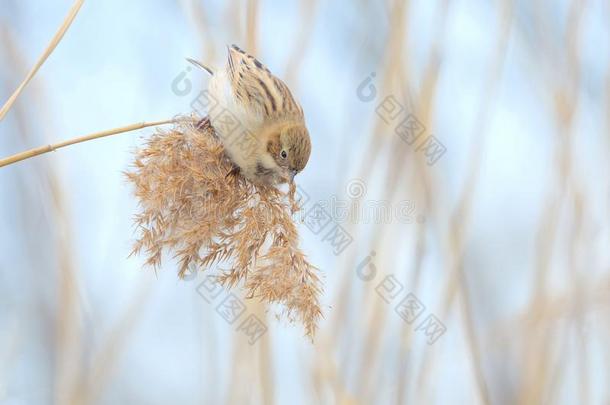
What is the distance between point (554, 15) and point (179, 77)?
116cm

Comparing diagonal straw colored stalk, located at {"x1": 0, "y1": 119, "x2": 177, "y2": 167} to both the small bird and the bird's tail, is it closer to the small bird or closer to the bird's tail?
the small bird

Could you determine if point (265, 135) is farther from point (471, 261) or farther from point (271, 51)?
point (471, 261)

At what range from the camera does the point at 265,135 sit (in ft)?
6.32

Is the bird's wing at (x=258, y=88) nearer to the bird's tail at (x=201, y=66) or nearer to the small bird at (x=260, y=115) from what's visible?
the small bird at (x=260, y=115)

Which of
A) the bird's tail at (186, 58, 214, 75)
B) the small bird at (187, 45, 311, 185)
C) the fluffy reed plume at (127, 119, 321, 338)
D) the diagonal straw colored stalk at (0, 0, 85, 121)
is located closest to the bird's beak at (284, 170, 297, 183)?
the small bird at (187, 45, 311, 185)

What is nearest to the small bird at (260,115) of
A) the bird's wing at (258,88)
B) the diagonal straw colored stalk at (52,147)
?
the bird's wing at (258,88)

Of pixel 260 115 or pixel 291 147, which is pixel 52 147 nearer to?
pixel 291 147

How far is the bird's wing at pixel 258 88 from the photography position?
79.0 inches

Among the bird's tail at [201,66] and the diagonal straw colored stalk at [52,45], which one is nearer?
the diagonal straw colored stalk at [52,45]

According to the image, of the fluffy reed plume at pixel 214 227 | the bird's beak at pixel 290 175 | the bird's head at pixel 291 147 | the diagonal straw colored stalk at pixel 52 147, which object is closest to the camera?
the diagonal straw colored stalk at pixel 52 147

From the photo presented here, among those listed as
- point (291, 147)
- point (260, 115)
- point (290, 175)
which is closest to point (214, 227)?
point (290, 175)

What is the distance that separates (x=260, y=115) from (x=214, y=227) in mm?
707

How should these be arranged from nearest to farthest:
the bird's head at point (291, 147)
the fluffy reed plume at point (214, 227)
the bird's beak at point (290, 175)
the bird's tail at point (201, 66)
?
1. the fluffy reed plume at point (214, 227)
2. the bird's beak at point (290, 175)
3. the bird's head at point (291, 147)
4. the bird's tail at point (201, 66)

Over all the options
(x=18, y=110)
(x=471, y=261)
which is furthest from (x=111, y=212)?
(x=471, y=261)
